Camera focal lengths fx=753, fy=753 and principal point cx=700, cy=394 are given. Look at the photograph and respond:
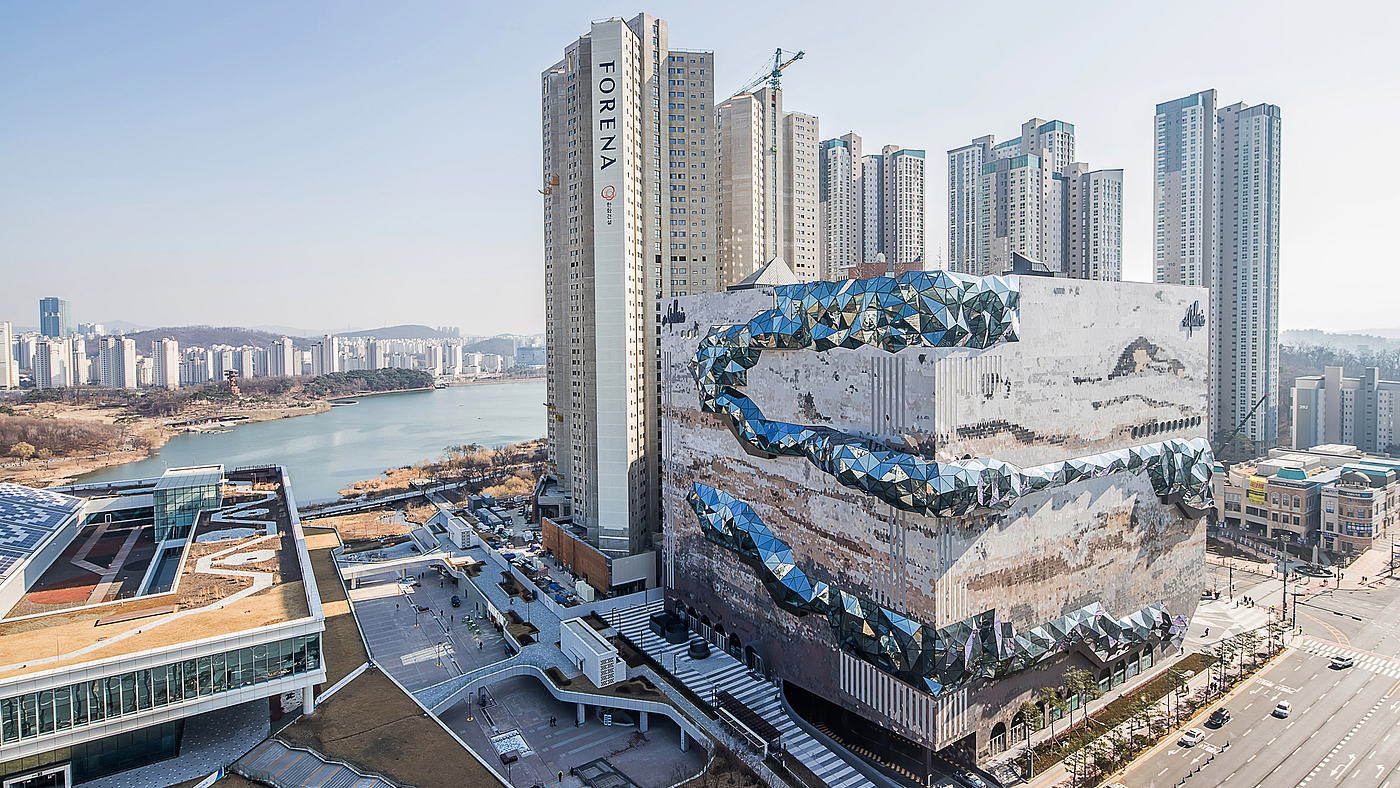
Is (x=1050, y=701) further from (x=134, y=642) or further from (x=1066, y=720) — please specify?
(x=134, y=642)

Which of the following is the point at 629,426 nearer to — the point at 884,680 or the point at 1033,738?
the point at 884,680

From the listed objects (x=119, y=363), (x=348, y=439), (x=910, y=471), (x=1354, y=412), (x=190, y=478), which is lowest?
(x=348, y=439)

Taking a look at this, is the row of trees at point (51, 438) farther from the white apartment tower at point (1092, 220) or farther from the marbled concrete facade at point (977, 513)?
the white apartment tower at point (1092, 220)

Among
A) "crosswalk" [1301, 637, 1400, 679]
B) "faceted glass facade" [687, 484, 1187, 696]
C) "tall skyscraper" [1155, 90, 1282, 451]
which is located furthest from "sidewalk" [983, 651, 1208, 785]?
"tall skyscraper" [1155, 90, 1282, 451]

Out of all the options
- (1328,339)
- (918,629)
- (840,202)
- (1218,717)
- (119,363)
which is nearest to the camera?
(918,629)

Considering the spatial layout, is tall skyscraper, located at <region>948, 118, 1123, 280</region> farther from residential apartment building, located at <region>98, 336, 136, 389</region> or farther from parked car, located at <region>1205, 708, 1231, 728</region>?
residential apartment building, located at <region>98, 336, 136, 389</region>

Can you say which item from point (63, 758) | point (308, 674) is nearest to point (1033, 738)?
point (308, 674)

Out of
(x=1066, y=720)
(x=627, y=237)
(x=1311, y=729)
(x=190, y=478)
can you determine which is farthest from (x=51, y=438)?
(x=1311, y=729)
